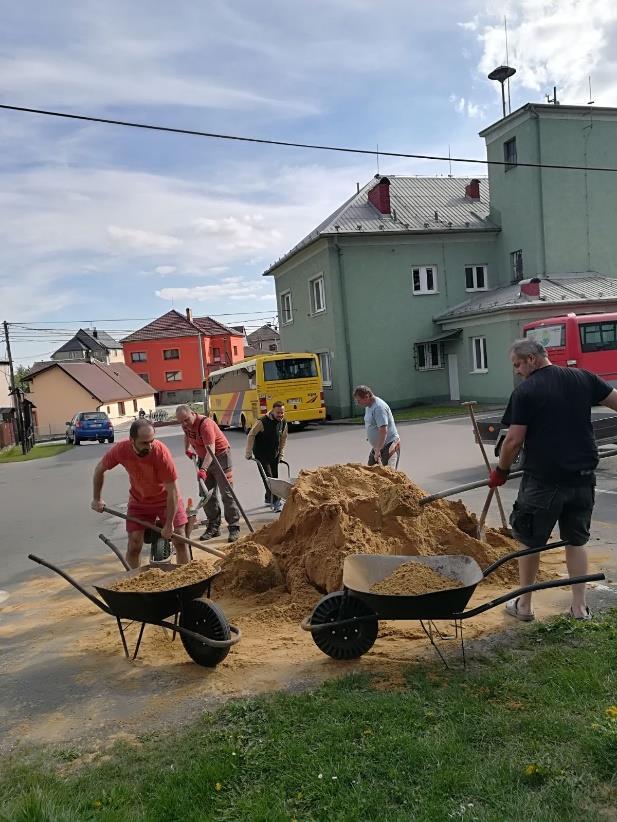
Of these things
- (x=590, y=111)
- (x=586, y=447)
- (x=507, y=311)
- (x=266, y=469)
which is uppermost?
(x=590, y=111)

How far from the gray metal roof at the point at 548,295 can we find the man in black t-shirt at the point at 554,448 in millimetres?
20291

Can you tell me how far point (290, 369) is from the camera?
77.0 ft

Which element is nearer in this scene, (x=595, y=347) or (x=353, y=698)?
(x=353, y=698)

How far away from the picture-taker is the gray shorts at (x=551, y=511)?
4.32 metres

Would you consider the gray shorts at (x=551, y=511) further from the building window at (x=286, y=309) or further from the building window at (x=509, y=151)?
the building window at (x=286, y=309)

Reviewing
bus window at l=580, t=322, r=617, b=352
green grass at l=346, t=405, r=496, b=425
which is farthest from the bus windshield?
green grass at l=346, t=405, r=496, b=425

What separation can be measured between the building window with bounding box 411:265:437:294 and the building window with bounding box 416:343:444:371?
93.9 inches

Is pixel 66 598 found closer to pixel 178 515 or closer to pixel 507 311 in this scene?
pixel 178 515

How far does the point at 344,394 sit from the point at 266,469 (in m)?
18.1

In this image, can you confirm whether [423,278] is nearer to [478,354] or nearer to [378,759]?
[478,354]

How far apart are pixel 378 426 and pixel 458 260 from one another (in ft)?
73.6

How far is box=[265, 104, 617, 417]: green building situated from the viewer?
26.8 meters

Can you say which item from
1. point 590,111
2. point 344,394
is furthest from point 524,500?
point 590,111

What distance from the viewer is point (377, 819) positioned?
2582 mm
